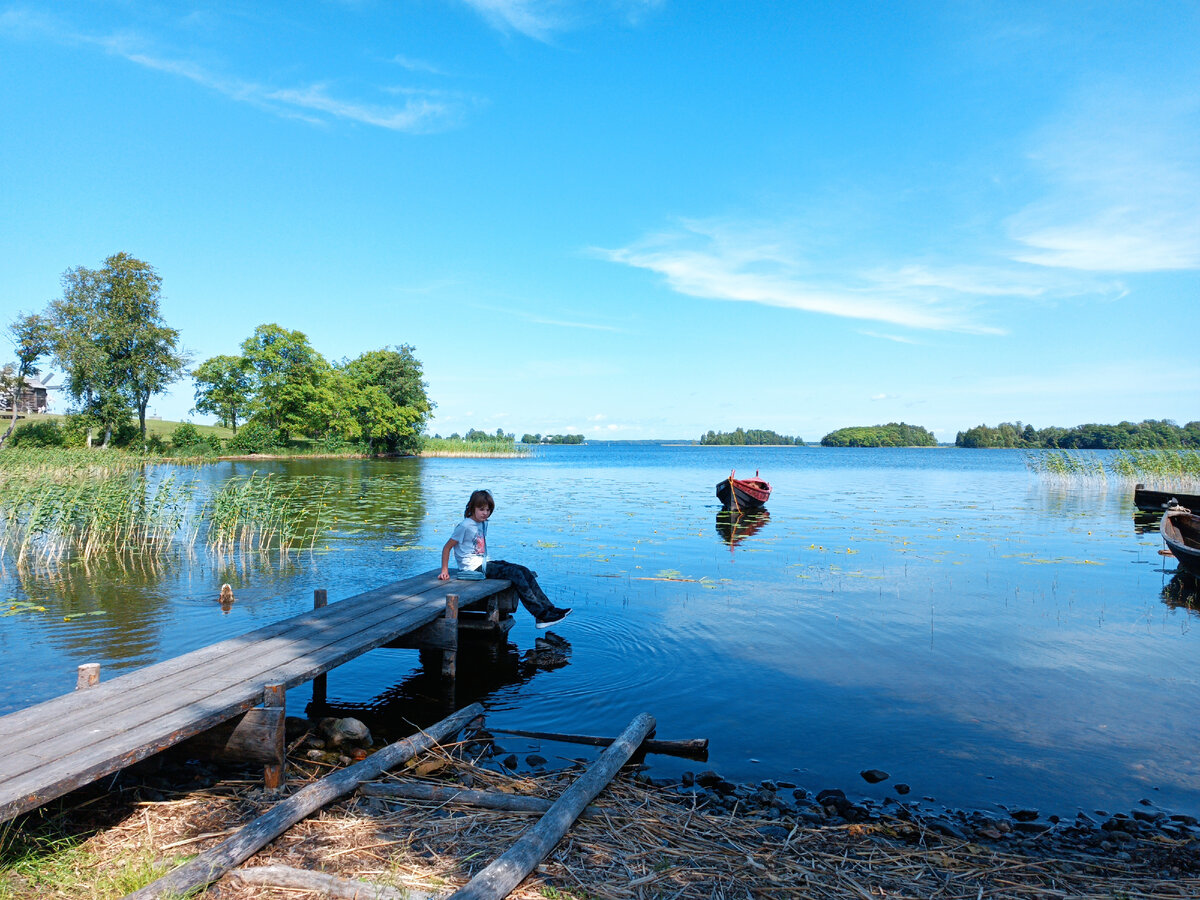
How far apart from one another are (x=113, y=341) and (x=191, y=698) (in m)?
59.7

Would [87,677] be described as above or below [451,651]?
above

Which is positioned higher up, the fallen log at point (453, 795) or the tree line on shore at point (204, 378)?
the tree line on shore at point (204, 378)

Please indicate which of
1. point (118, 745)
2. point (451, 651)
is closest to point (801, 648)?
point (451, 651)

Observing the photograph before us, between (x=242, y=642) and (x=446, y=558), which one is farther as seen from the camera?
(x=446, y=558)

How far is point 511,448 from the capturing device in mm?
94312

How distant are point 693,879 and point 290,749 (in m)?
4.15

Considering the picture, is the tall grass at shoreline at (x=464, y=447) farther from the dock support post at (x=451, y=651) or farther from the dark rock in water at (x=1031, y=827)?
the dark rock in water at (x=1031, y=827)

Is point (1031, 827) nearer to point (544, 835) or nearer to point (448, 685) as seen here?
point (544, 835)

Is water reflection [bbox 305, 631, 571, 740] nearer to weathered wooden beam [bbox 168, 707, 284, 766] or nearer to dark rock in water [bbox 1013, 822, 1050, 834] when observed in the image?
weathered wooden beam [bbox 168, 707, 284, 766]

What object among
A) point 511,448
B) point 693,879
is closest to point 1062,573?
point 693,879

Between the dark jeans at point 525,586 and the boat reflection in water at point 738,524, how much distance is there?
11.4 metres

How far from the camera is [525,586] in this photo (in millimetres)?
11047

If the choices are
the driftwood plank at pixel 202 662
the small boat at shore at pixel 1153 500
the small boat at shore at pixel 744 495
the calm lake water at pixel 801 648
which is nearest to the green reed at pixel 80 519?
the calm lake water at pixel 801 648

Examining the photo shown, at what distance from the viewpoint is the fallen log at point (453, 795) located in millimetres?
5414
